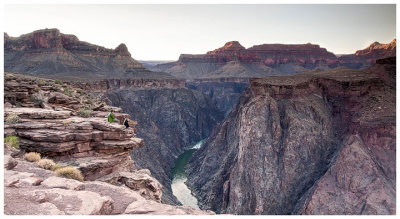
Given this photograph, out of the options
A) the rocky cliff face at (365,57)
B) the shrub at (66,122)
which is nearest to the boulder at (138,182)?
the shrub at (66,122)

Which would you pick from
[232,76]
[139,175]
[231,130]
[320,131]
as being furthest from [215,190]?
[232,76]

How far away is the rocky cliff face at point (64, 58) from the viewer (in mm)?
89125

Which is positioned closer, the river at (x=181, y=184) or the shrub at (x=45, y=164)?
the shrub at (x=45, y=164)

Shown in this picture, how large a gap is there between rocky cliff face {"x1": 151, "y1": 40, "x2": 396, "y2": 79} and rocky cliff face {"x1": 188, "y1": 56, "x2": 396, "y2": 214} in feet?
396

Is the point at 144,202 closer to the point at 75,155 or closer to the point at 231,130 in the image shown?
the point at 75,155

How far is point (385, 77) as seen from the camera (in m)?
44.0

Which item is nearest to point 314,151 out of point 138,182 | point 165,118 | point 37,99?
point 138,182

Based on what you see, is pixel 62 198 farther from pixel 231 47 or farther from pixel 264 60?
pixel 264 60

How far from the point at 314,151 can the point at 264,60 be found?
15883 cm

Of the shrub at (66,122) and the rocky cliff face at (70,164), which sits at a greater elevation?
the shrub at (66,122)

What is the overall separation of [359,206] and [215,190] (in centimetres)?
2162

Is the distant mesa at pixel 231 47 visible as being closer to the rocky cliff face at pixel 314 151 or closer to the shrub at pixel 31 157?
the rocky cliff face at pixel 314 151

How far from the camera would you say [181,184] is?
53.9 metres

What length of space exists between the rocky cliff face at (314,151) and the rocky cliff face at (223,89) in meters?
86.4
